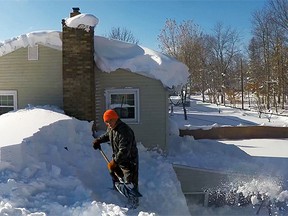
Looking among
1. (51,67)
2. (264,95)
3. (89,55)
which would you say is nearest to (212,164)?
(89,55)

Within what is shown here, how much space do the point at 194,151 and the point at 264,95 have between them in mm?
22013

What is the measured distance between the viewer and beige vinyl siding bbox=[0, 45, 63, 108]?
1005 centimetres

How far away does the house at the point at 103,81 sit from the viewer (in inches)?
394

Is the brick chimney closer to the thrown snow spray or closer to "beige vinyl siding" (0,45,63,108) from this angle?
"beige vinyl siding" (0,45,63,108)

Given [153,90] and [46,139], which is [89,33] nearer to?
[153,90]

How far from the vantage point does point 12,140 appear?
5945 millimetres

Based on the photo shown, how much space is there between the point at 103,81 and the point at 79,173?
477cm

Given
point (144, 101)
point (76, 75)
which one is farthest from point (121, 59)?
point (76, 75)

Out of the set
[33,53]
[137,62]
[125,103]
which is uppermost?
[33,53]

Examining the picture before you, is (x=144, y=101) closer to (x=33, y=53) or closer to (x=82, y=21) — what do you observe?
(x=82, y=21)

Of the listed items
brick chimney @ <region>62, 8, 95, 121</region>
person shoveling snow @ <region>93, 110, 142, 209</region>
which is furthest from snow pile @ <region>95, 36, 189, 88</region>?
person shoveling snow @ <region>93, 110, 142, 209</region>

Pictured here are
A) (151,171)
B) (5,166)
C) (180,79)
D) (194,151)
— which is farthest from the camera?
(194,151)

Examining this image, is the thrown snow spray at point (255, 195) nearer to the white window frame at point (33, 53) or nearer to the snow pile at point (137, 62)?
the snow pile at point (137, 62)

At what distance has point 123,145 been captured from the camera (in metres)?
5.14
